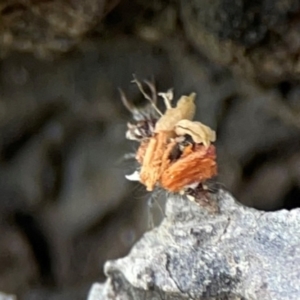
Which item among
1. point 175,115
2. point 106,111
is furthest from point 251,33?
point 106,111

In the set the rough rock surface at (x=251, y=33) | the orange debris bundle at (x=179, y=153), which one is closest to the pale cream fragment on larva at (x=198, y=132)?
the orange debris bundle at (x=179, y=153)

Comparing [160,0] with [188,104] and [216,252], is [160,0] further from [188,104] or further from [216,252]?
[216,252]

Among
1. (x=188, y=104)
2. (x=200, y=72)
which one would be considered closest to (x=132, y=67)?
(x=200, y=72)

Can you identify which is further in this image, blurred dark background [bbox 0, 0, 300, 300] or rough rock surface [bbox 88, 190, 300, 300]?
blurred dark background [bbox 0, 0, 300, 300]

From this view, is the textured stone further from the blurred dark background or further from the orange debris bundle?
the orange debris bundle

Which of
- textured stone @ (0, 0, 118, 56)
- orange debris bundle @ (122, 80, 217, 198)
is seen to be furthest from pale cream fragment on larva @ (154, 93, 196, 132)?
textured stone @ (0, 0, 118, 56)

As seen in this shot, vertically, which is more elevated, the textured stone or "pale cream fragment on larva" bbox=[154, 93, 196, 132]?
the textured stone
